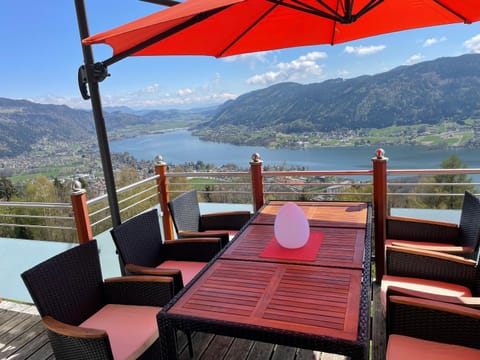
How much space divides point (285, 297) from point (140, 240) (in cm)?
138

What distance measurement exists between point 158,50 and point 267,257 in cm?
180

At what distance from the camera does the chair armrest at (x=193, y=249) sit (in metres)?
2.73

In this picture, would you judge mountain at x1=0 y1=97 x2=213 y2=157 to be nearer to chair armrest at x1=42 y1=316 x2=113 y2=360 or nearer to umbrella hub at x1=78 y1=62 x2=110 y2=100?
umbrella hub at x1=78 y1=62 x2=110 y2=100

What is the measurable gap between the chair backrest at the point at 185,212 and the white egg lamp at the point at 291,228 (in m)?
1.22

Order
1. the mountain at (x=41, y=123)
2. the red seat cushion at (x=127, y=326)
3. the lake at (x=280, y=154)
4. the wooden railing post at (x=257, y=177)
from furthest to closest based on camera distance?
1. the mountain at (x=41, y=123)
2. the lake at (x=280, y=154)
3. the wooden railing post at (x=257, y=177)
4. the red seat cushion at (x=127, y=326)

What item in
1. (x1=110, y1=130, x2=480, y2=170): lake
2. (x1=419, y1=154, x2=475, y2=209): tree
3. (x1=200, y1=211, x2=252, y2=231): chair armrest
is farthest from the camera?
(x1=419, y1=154, x2=475, y2=209): tree

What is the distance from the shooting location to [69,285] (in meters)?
2.01

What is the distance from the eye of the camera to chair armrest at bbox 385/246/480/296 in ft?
7.19

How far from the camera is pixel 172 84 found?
66.5 feet

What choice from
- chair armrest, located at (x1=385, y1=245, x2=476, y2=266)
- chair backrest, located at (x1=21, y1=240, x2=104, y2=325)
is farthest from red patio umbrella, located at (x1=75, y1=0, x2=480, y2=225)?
chair armrest, located at (x1=385, y1=245, x2=476, y2=266)

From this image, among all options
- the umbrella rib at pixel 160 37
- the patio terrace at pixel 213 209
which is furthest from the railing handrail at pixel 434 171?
the umbrella rib at pixel 160 37

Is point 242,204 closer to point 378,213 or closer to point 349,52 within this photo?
point 378,213

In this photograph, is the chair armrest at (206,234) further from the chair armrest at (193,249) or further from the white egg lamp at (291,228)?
the white egg lamp at (291,228)

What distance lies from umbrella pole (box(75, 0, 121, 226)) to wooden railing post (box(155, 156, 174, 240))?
1.24 meters
